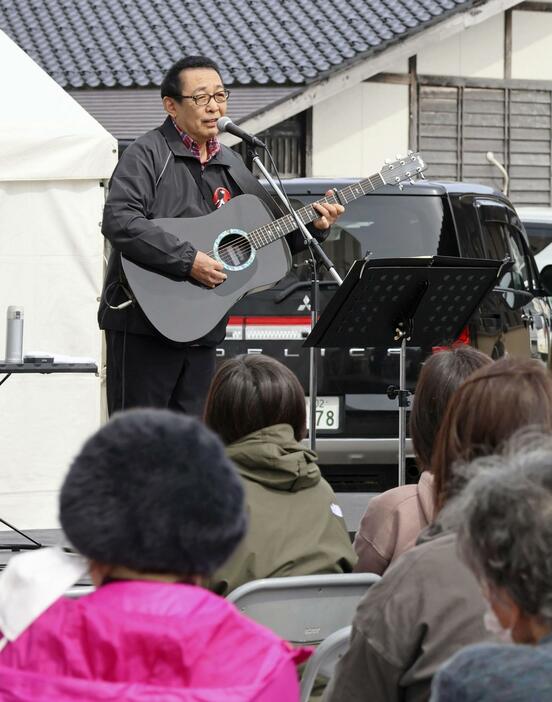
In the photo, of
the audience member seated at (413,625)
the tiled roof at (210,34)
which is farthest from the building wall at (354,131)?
the audience member seated at (413,625)

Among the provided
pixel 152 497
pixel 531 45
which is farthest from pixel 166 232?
pixel 531 45

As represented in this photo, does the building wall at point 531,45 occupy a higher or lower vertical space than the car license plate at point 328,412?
higher

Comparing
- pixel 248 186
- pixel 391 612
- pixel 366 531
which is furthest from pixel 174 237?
pixel 391 612

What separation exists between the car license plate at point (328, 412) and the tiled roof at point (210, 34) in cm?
1114

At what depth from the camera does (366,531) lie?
3133 millimetres

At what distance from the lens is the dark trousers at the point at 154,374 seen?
4828 millimetres

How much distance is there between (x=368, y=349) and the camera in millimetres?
7012

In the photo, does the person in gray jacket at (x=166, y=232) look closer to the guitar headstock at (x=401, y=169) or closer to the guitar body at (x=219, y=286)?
the guitar body at (x=219, y=286)

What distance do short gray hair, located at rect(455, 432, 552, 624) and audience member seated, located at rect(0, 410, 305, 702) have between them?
30 cm

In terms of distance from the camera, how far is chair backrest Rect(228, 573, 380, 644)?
265 centimetres

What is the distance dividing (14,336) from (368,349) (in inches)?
84.2

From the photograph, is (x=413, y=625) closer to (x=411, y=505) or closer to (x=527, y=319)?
(x=411, y=505)

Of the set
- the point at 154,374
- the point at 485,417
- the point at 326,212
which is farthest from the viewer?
the point at 326,212

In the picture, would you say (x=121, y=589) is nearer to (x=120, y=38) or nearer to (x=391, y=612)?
(x=391, y=612)
